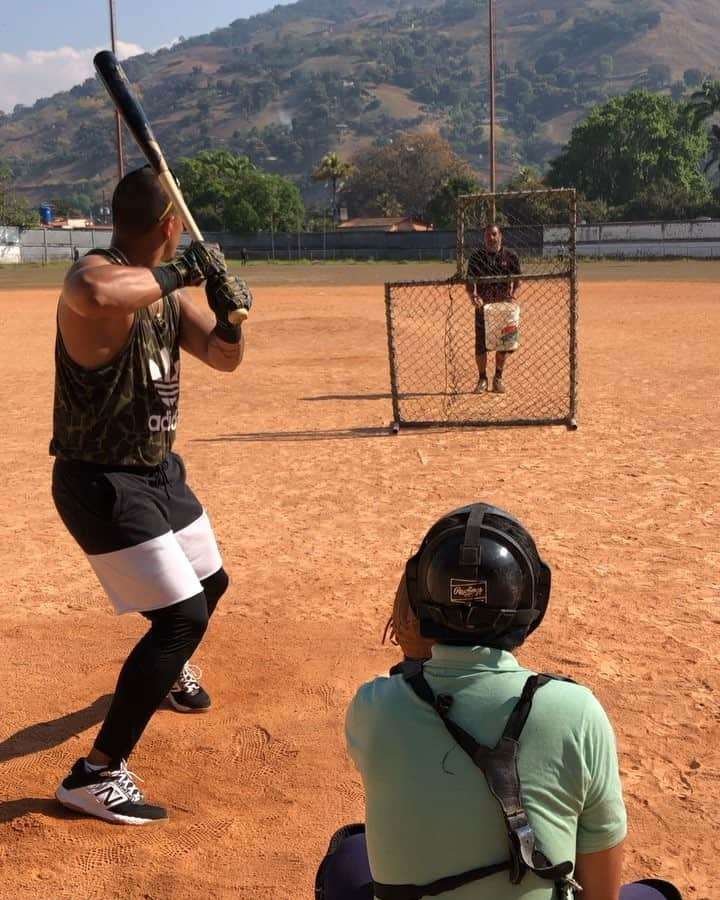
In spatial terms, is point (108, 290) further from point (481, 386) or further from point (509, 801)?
point (481, 386)

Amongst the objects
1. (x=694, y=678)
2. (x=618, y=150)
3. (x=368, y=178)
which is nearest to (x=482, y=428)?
(x=694, y=678)

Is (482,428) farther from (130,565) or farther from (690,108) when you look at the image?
(690,108)

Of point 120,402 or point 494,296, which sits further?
point 494,296

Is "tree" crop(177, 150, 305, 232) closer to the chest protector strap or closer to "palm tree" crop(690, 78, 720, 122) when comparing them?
"palm tree" crop(690, 78, 720, 122)

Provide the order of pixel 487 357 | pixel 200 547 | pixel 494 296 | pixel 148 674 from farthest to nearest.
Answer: pixel 487 357 → pixel 494 296 → pixel 200 547 → pixel 148 674

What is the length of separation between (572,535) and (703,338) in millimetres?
11304

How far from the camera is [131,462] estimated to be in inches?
139

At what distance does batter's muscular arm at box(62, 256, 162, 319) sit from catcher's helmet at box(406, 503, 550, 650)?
1575mm

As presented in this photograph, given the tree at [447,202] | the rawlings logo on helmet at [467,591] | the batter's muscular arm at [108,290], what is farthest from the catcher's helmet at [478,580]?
the tree at [447,202]

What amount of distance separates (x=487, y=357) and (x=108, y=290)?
37.2 feet

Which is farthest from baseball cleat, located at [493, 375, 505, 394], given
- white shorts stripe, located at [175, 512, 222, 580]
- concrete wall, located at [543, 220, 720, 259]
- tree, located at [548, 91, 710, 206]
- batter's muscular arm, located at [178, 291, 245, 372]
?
tree, located at [548, 91, 710, 206]

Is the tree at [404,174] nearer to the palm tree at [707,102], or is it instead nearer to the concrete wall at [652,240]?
the palm tree at [707,102]

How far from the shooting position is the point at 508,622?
6.41 feet

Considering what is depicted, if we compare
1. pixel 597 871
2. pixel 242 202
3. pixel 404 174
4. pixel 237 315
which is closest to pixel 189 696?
pixel 237 315
